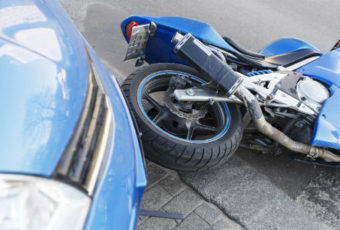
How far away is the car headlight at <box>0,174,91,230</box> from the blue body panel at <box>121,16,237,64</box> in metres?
1.76

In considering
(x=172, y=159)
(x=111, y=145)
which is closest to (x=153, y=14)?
(x=172, y=159)

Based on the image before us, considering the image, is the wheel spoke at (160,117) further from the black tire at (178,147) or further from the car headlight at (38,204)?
the car headlight at (38,204)

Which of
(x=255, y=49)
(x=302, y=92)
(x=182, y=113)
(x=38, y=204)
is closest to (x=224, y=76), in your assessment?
(x=182, y=113)

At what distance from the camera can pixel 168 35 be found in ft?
8.34

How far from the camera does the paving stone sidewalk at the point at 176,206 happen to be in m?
2.13

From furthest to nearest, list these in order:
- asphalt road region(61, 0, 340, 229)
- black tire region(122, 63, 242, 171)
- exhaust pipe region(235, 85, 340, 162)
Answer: asphalt road region(61, 0, 340, 229)
exhaust pipe region(235, 85, 340, 162)
black tire region(122, 63, 242, 171)

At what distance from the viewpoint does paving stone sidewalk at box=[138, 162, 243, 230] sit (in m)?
2.13

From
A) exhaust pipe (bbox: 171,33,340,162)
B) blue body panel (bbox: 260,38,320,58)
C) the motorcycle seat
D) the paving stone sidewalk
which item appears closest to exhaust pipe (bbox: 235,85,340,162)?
exhaust pipe (bbox: 171,33,340,162)

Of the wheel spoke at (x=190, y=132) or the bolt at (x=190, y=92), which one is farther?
the wheel spoke at (x=190, y=132)

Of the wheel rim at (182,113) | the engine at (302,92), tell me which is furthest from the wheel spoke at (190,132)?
the engine at (302,92)

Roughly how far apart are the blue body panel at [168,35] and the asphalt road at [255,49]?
30.1 inches

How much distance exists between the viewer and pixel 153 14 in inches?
183

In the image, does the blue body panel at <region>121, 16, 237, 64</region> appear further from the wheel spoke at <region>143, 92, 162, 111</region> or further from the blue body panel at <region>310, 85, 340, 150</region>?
the blue body panel at <region>310, 85, 340, 150</region>

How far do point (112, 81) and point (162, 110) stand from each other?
736 millimetres
